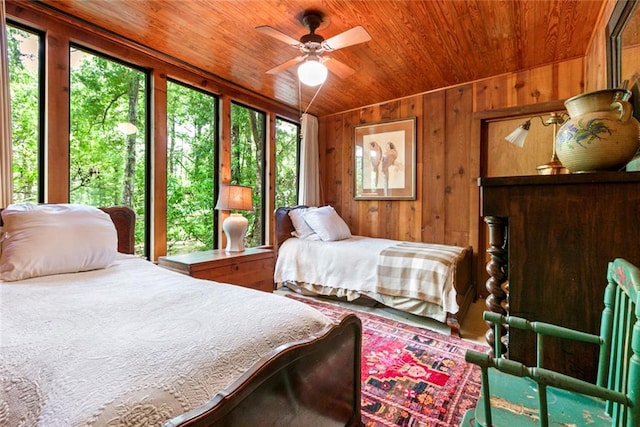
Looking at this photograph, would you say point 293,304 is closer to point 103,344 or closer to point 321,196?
point 103,344

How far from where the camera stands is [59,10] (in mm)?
2105

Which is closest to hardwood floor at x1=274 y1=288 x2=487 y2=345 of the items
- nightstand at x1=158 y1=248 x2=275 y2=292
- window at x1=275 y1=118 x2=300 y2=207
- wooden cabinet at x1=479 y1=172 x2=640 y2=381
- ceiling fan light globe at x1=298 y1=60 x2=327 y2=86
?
nightstand at x1=158 y1=248 x2=275 y2=292

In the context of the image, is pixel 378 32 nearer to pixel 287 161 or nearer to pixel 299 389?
pixel 287 161

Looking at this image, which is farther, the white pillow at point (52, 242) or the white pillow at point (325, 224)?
the white pillow at point (325, 224)

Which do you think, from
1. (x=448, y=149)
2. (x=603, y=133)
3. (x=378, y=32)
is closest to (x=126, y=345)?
(x=603, y=133)

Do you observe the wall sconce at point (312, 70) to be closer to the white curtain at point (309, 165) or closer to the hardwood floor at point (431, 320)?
the white curtain at point (309, 165)

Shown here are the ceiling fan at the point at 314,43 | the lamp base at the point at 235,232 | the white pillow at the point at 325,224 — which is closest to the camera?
the ceiling fan at the point at 314,43

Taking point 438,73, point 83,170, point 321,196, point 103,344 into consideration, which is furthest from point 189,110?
point 103,344

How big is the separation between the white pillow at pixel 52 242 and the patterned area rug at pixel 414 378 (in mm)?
1690

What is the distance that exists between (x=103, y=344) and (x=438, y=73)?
352cm

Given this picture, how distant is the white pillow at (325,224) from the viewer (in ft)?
11.2

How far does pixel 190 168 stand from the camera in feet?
10.4

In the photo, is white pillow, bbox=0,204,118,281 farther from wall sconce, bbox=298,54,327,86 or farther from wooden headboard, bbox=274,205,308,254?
wooden headboard, bbox=274,205,308,254

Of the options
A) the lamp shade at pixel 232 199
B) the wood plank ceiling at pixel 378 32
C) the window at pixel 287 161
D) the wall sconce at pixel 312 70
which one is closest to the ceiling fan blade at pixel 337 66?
the wall sconce at pixel 312 70
